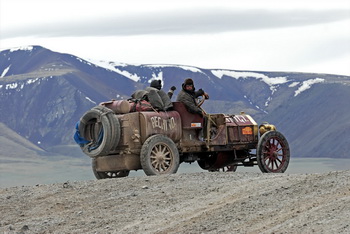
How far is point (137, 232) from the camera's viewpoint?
629 inches

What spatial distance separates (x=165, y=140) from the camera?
2423cm

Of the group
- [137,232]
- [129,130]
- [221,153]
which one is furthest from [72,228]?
[221,153]

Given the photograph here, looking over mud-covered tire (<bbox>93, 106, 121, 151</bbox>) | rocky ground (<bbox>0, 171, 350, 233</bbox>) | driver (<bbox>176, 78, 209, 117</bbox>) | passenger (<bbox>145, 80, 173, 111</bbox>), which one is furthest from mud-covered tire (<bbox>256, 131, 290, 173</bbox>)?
rocky ground (<bbox>0, 171, 350, 233</bbox>)

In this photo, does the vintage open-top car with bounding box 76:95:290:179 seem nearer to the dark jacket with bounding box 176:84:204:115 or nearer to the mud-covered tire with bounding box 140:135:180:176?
the mud-covered tire with bounding box 140:135:180:176

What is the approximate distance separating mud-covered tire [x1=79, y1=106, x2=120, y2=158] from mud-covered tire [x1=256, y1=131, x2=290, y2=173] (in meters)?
4.33

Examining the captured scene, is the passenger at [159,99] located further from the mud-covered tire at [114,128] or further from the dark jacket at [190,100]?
the mud-covered tire at [114,128]

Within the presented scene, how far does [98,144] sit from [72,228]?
743 centimetres

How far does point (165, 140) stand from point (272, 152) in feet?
12.2

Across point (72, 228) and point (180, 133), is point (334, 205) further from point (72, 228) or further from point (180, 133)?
point (180, 133)

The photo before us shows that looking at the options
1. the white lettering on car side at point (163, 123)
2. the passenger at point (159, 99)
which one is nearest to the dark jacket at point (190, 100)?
the passenger at point (159, 99)

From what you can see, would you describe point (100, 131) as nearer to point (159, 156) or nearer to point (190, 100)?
point (159, 156)

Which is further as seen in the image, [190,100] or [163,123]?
[190,100]

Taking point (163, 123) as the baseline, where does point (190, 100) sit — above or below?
above

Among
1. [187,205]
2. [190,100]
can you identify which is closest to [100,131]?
[190,100]
